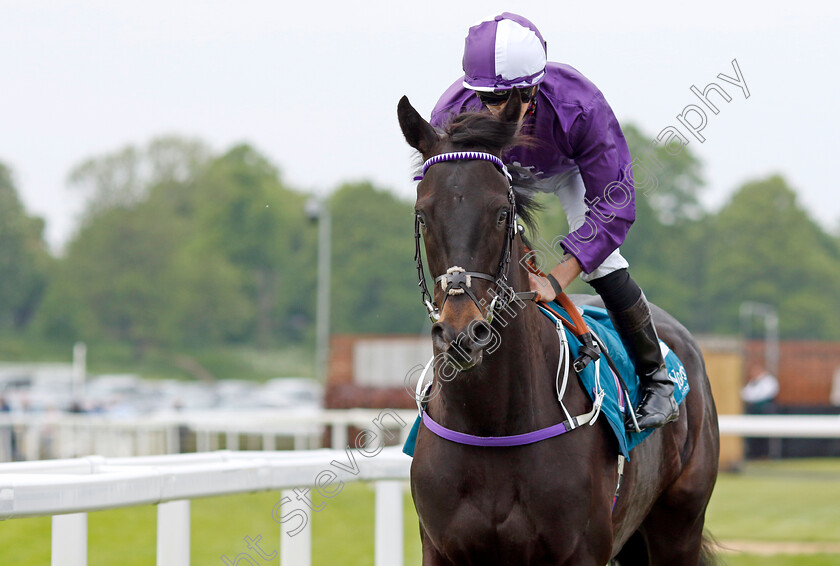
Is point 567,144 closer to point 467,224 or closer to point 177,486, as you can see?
point 467,224

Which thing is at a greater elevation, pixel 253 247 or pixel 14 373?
pixel 253 247

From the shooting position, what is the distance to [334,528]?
30.6 ft

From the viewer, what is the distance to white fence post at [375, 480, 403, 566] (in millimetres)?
4680

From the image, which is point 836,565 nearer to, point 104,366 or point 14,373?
point 14,373

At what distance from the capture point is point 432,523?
10.4 feet

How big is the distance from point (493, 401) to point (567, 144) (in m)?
0.99

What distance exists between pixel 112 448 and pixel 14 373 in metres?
29.2

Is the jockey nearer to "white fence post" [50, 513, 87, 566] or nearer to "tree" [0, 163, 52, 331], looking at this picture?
"white fence post" [50, 513, 87, 566]

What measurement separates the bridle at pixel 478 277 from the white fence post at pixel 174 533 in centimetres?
150

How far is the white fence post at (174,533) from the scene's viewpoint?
385cm

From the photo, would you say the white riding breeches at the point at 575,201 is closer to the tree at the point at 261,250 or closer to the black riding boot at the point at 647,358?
the black riding boot at the point at 647,358

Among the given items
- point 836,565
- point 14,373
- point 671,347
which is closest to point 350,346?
point 836,565

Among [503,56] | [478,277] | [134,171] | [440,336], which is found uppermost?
[134,171]

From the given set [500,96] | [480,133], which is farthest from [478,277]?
[500,96]
